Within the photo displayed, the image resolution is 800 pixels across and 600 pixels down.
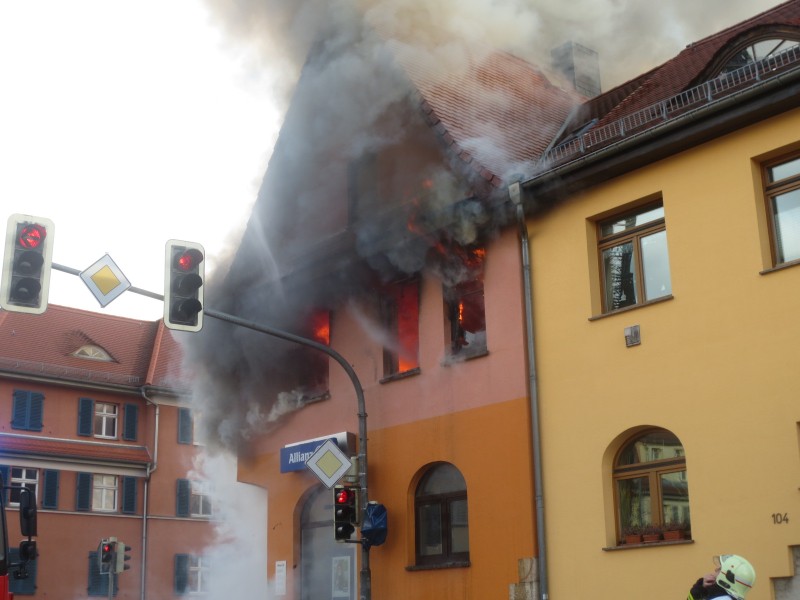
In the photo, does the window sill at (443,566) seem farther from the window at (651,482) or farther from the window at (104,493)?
the window at (104,493)

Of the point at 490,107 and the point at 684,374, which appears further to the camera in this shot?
the point at 490,107

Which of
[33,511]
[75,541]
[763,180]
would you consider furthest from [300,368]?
[75,541]

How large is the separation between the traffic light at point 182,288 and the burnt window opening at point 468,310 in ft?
15.3

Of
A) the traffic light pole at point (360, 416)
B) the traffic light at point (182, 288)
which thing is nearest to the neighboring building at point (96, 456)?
the traffic light pole at point (360, 416)

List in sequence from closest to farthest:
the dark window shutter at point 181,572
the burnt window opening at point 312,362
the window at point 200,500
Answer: the burnt window opening at point 312,362 < the dark window shutter at point 181,572 < the window at point 200,500

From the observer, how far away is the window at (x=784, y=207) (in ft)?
40.8

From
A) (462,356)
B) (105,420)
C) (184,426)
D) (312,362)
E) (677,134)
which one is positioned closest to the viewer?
(677,134)

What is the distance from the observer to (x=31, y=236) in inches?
466

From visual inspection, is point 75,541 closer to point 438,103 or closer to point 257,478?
point 257,478

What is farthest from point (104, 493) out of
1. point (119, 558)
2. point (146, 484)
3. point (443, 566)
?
point (443, 566)

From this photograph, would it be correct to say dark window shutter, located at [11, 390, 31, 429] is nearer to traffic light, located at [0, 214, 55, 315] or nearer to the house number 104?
traffic light, located at [0, 214, 55, 315]

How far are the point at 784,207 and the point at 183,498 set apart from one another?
33.8 meters

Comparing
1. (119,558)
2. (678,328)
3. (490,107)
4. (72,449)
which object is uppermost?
(490,107)

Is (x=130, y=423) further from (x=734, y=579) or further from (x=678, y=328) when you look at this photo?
(x=734, y=579)
